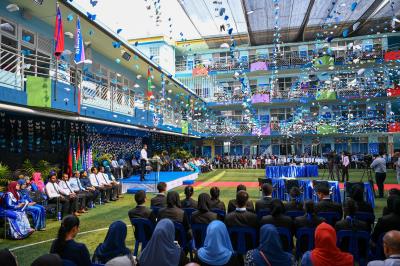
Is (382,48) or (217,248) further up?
(382,48)

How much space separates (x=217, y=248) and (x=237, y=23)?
23.6 m

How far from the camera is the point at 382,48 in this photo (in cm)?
2933

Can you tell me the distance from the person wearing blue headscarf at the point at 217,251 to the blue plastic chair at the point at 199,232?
1.17 m

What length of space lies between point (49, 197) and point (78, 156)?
15.0ft

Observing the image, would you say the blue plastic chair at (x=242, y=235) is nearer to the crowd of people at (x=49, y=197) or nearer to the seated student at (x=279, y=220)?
the seated student at (x=279, y=220)

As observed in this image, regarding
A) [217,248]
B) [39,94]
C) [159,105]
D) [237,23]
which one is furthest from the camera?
[237,23]

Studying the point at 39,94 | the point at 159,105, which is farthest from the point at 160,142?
the point at 39,94

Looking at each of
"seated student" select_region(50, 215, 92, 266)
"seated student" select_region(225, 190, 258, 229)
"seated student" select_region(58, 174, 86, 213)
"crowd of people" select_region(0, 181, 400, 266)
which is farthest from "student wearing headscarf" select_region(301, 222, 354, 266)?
"seated student" select_region(58, 174, 86, 213)

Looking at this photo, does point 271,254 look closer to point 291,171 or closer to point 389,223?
point 389,223

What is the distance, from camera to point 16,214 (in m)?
7.07

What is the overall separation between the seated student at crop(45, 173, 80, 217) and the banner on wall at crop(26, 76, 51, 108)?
7.18ft

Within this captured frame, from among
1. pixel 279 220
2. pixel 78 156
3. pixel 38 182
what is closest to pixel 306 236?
pixel 279 220

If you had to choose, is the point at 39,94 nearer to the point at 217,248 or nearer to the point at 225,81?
the point at 217,248

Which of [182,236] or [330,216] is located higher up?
[330,216]
